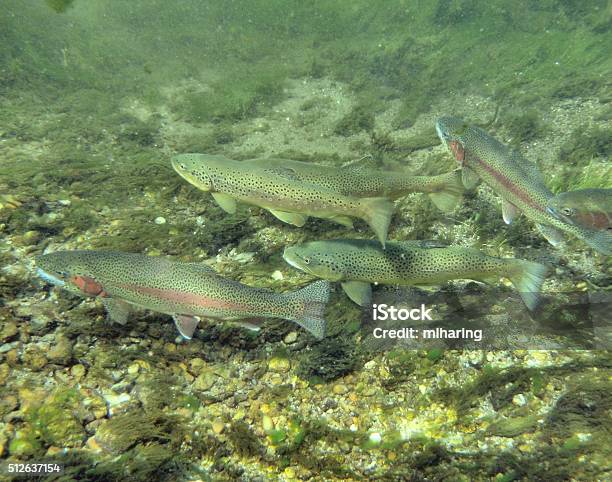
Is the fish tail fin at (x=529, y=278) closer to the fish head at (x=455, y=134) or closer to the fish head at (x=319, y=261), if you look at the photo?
the fish head at (x=319, y=261)

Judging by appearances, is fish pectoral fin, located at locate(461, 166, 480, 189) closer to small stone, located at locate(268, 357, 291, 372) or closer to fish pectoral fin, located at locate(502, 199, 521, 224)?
fish pectoral fin, located at locate(502, 199, 521, 224)

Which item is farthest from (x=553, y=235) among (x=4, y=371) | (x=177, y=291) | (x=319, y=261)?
(x=4, y=371)

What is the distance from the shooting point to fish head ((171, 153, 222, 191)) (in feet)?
16.6

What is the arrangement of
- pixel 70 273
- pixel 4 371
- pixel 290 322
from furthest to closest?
pixel 290 322 < pixel 70 273 < pixel 4 371

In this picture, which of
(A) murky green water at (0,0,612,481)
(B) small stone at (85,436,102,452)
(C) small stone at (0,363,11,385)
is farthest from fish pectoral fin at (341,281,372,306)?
(C) small stone at (0,363,11,385)

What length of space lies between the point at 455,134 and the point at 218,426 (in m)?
5.13

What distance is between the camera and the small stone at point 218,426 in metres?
3.53

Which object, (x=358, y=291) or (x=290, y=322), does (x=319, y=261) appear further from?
(x=290, y=322)

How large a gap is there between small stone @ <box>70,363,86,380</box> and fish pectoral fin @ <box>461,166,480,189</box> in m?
5.35

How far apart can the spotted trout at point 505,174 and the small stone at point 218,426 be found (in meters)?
4.38

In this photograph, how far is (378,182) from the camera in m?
5.21

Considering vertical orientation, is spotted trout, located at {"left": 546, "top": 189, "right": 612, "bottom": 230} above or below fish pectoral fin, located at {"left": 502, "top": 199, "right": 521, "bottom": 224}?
below

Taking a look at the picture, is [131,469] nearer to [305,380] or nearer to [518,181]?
[305,380]

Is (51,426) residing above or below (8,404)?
below
